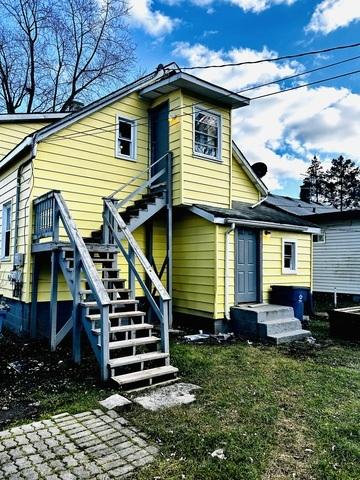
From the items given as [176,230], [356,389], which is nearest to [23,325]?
[176,230]

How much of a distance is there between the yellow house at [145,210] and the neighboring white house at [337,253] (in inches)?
232

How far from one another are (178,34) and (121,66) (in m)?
9.16

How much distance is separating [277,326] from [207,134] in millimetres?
5163

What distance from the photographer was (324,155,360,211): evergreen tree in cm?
4411

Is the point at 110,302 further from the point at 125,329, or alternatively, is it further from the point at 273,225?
the point at 273,225

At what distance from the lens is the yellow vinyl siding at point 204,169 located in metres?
8.55

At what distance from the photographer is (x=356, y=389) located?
459cm

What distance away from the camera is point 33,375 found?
16.6 feet

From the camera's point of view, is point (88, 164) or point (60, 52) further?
point (60, 52)

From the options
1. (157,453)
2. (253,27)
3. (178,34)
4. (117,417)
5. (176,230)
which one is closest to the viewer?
(157,453)

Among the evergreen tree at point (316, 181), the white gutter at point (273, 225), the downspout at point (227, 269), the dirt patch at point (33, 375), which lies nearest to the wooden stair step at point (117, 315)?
the dirt patch at point (33, 375)

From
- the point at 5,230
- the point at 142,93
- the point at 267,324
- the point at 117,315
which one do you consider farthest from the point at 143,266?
the point at 142,93

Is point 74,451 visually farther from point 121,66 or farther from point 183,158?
point 121,66

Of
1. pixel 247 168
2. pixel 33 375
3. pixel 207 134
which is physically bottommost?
pixel 33 375
